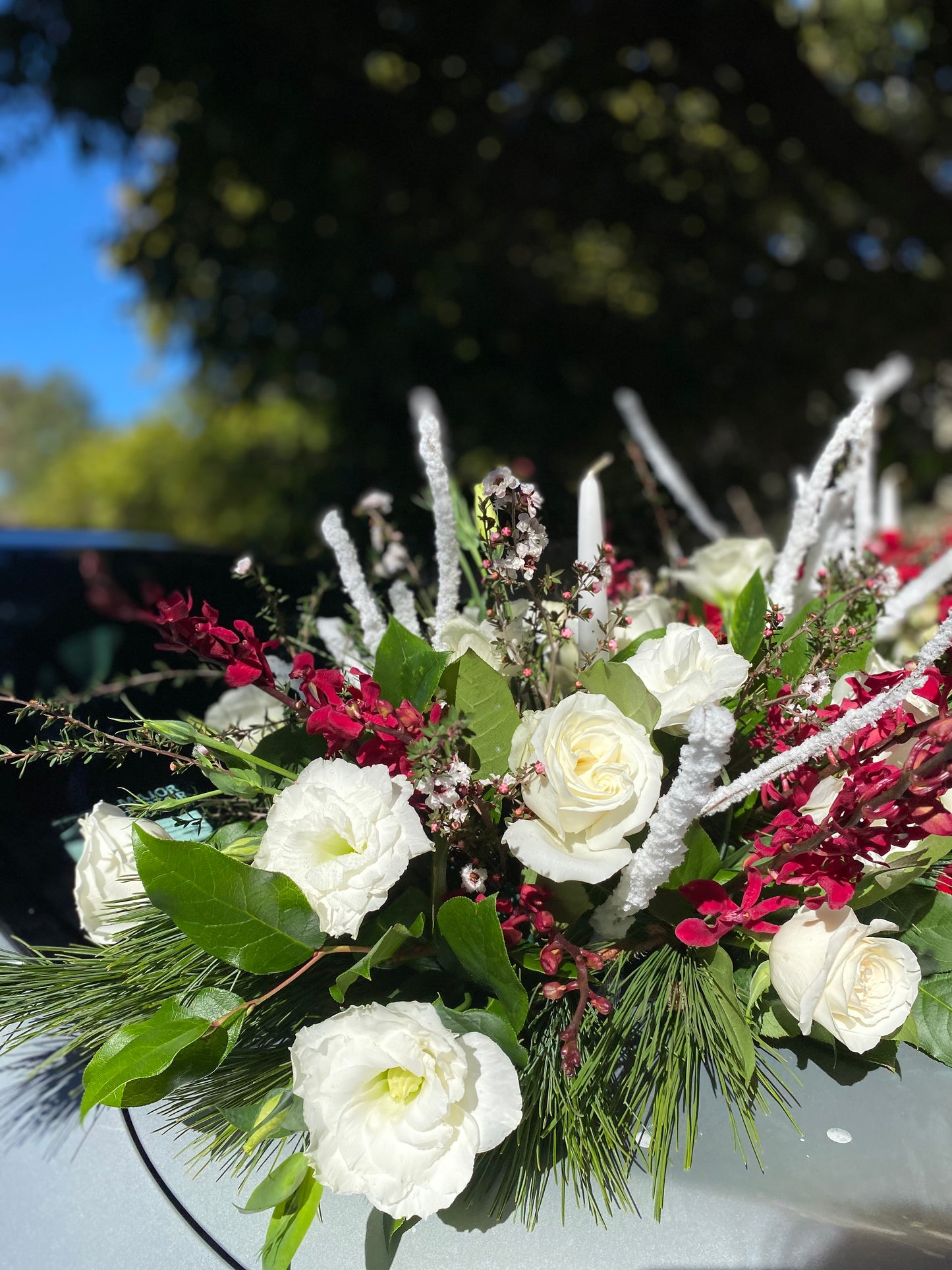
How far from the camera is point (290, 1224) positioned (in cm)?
72

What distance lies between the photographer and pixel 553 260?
783 centimetres

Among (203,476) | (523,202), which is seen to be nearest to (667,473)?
(523,202)

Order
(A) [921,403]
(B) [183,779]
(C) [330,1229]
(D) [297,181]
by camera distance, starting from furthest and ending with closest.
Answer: (A) [921,403] → (D) [297,181] → (B) [183,779] → (C) [330,1229]

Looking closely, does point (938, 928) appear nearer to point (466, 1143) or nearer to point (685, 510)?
point (466, 1143)

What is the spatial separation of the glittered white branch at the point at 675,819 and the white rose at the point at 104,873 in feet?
1.46

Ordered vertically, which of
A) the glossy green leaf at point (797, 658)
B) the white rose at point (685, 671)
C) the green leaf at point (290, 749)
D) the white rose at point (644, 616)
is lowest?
the glossy green leaf at point (797, 658)

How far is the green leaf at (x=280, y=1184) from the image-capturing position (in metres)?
0.71

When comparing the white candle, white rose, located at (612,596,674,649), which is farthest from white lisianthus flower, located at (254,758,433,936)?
the white candle

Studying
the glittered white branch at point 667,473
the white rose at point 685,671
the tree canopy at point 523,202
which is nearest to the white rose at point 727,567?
the glittered white branch at point 667,473

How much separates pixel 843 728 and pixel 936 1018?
0.99 feet

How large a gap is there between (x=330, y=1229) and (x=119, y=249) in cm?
760

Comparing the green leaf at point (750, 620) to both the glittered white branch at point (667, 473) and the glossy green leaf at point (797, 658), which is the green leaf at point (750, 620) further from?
the glittered white branch at point (667, 473)

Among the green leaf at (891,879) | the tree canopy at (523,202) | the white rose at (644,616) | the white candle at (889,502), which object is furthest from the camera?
the tree canopy at (523,202)

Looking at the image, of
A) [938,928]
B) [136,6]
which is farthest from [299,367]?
[938,928]
